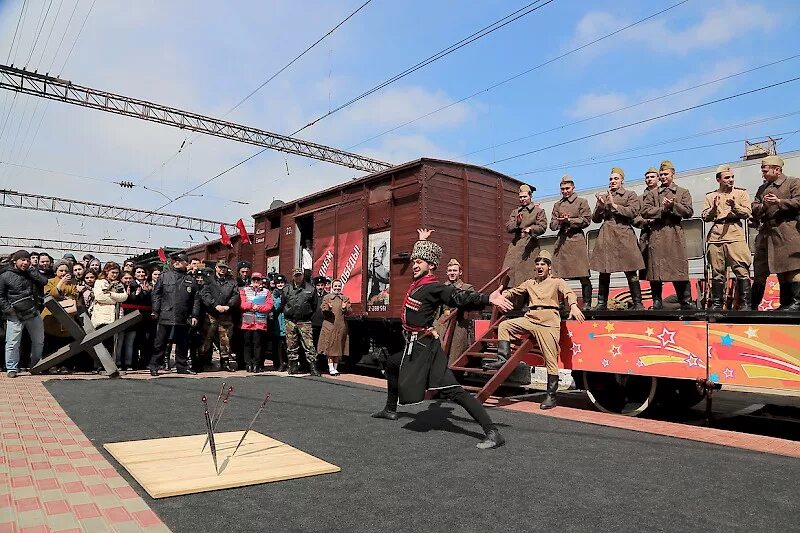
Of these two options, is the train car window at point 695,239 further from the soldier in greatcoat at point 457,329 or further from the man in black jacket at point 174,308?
the man in black jacket at point 174,308

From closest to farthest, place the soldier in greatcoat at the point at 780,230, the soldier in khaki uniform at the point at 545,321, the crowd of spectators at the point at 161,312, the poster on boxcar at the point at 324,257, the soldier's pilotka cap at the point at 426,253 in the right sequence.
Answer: the soldier's pilotka cap at the point at 426,253 < the soldier in greatcoat at the point at 780,230 < the soldier in khaki uniform at the point at 545,321 < the crowd of spectators at the point at 161,312 < the poster on boxcar at the point at 324,257

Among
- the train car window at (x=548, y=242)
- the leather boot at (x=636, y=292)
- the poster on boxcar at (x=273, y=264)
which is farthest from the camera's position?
the poster on boxcar at (x=273, y=264)

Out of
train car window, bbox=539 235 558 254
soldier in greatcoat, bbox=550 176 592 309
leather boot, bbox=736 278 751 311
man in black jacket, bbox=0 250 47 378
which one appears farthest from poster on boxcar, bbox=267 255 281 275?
leather boot, bbox=736 278 751 311

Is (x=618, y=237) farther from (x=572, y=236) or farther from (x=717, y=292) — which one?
(x=717, y=292)

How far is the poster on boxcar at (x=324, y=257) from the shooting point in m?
10.0

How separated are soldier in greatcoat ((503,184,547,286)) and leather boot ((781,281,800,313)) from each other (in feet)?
8.77

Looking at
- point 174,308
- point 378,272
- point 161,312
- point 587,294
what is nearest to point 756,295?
point 587,294

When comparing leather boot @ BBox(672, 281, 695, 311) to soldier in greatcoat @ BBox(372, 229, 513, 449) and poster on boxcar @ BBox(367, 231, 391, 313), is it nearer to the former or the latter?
soldier in greatcoat @ BBox(372, 229, 513, 449)

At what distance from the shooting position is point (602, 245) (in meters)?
6.45

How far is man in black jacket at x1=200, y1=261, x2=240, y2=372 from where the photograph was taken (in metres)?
9.06

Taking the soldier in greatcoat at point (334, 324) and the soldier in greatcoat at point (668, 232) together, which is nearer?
the soldier in greatcoat at point (668, 232)

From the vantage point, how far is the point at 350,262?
959 cm

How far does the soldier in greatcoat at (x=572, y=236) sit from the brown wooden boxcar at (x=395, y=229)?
186 cm

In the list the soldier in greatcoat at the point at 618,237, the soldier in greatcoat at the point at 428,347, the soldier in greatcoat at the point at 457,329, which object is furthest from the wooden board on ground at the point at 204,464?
the soldier in greatcoat at the point at 618,237
